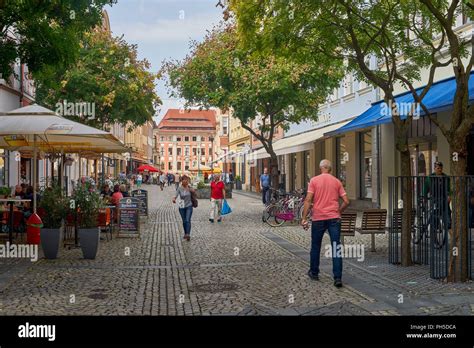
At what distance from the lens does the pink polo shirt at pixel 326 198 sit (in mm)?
9430

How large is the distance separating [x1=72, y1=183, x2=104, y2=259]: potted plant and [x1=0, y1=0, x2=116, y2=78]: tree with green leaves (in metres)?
2.66

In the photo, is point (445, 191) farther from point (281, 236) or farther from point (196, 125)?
point (196, 125)

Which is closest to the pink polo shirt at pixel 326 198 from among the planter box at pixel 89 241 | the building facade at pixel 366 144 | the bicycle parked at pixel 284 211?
the planter box at pixel 89 241

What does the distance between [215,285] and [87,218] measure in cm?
403

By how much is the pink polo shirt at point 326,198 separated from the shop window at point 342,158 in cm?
2001

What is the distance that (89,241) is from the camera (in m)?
12.0

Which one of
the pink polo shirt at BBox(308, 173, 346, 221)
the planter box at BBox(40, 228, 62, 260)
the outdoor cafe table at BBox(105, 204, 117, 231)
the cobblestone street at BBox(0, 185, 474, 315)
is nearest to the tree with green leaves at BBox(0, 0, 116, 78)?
the planter box at BBox(40, 228, 62, 260)

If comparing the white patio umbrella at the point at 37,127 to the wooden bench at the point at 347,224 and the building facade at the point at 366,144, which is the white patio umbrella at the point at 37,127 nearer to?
the wooden bench at the point at 347,224

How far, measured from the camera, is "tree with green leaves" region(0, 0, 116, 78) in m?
11.5

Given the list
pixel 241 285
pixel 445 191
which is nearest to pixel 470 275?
pixel 445 191

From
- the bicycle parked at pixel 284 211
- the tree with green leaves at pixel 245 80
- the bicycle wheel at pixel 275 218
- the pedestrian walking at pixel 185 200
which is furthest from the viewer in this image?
the tree with green leaves at pixel 245 80

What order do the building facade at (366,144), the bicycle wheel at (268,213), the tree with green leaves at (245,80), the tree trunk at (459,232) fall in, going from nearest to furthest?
1. the tree trunk at (459,232)
2. the building facade at (366,144)
3. the bicycle wheel at (268,213)
4. the tree with green leaves at (245,80)

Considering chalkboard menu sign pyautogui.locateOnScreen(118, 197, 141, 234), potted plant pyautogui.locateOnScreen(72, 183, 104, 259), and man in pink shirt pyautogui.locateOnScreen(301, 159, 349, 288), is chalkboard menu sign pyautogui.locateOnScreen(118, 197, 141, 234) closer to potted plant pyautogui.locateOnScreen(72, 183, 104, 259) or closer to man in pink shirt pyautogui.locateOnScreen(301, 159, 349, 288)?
potted plant pyautogui.locateOnScreen(72, 183, 104, 259)
